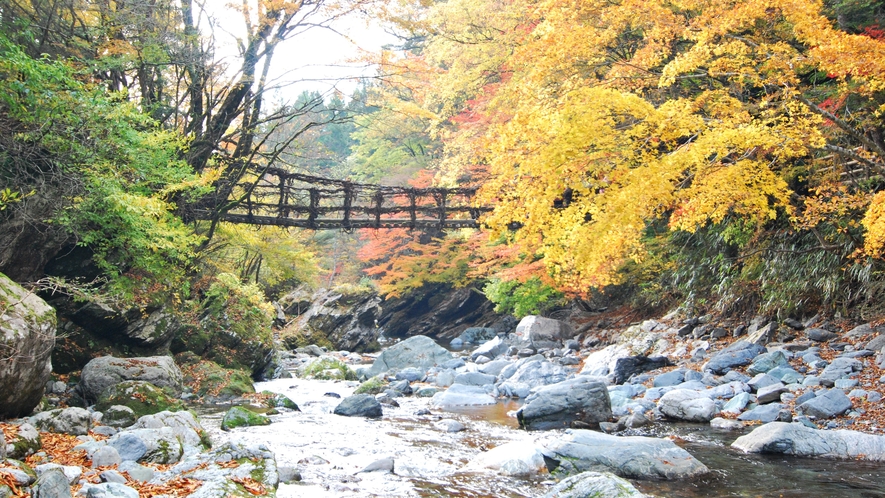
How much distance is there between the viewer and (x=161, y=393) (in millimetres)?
8359

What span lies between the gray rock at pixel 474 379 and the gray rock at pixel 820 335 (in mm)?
5546

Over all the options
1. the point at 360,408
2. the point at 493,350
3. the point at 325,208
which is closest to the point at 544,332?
the point at 493,350

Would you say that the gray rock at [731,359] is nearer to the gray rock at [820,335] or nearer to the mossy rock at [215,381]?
the gray rock at [820,335]

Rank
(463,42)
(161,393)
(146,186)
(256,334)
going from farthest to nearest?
(463,42)
(256,334)
(146,186)
(161,393)

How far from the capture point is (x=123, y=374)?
896cm

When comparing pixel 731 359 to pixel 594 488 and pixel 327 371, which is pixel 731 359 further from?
pixel 327 371

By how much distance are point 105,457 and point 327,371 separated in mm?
9264

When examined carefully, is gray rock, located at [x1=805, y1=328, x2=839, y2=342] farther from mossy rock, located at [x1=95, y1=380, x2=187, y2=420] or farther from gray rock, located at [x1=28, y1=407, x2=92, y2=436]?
gray rock, located at [x1=28, y1=407, x2=92, y2=436]

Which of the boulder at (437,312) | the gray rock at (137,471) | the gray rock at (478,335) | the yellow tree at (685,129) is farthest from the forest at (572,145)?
the boulder at (437,312)

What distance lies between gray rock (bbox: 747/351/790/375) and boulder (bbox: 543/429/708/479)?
13.2ft

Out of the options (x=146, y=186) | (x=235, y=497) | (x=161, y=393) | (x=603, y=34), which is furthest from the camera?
(x=603, y=34)

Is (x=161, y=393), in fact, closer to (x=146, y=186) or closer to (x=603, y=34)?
(x=146, y=186)

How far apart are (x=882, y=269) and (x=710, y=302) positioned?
454 centimetres

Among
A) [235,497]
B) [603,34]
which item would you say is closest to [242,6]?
[603,34]
